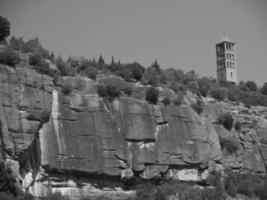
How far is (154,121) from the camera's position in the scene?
6250cm

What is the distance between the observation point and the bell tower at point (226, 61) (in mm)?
107438

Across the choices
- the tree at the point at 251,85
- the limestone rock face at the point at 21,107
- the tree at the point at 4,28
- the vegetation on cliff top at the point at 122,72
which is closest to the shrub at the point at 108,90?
the vegetation on cliff top at the point at 122,72

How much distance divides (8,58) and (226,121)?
87.6ft

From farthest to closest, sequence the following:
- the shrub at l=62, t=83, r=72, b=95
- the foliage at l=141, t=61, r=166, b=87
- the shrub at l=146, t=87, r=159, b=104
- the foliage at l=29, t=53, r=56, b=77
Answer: the foliage at l=141, t=61, r=166, b=87 → the shrub at l=146, t=87, r=159, b=104 → the shrub at l=62, t=83, r=72, b=95 → the foliage at l=29, t=53, r=56, b=77

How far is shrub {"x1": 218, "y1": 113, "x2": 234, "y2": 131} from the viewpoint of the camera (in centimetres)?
7031

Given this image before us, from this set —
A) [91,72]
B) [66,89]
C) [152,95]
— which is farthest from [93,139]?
[152,95]

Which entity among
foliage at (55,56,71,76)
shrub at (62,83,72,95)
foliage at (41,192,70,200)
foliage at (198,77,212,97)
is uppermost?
foliage at (55,56,71,76)

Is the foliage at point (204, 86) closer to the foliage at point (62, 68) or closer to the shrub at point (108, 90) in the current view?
the shrub at point (108, 90)

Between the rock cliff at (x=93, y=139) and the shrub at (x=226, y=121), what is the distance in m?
1.03

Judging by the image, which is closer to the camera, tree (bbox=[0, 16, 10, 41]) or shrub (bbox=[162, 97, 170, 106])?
tree (bbox=[0, 16, 10, 41])

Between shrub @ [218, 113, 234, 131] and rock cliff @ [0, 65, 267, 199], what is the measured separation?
1031 millimetres

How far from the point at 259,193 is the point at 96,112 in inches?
761

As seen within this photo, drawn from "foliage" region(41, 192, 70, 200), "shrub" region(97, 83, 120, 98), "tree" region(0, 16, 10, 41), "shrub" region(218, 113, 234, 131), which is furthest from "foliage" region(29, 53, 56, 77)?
"shrub" region(218, 113, 234, 131)

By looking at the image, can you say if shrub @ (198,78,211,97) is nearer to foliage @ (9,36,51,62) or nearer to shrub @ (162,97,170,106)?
shrub @ (162,97,170,106)
